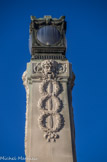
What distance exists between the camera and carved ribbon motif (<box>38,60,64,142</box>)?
1631 cm

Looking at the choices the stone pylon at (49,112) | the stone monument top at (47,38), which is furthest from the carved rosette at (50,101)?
the stone monument top at (47,38)

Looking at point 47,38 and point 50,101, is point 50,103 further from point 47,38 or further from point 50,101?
point 47,38

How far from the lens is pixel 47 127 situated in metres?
16.4

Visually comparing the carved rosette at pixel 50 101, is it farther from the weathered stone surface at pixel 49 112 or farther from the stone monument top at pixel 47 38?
the stone monument top at pixel 47 38

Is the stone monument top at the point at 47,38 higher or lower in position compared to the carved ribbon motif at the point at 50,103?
higher

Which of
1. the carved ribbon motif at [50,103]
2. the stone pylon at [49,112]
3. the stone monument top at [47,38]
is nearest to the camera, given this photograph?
the stone pylon at [49,112]

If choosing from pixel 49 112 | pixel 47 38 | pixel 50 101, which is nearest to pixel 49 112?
pixel 49 112

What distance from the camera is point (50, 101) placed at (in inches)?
676

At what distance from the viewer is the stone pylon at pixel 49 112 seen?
1573 centimetres

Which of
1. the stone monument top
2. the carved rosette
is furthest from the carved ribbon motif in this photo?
the stone monument top

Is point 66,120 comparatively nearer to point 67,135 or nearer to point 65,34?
point 67,135

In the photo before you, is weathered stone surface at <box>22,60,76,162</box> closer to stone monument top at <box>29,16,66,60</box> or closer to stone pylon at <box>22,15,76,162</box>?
stone pylon at <box>22,15,76,162</box>

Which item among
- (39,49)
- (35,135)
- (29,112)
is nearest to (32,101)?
(29,112)

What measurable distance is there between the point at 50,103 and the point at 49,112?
54 centimetres
